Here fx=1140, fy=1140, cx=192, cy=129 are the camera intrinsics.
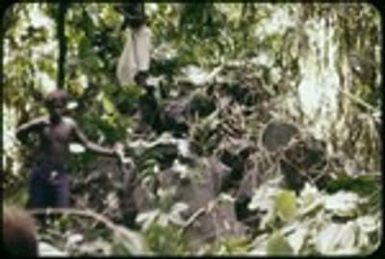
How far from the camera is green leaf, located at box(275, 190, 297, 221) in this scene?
67.5 inches

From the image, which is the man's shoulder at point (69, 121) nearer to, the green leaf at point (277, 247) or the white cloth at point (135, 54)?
the green leaf at point (277, 247)

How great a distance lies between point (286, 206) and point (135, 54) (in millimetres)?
397

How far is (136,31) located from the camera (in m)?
1.95

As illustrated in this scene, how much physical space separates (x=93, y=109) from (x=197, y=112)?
2.91 ft

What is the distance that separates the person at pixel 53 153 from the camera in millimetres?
1268

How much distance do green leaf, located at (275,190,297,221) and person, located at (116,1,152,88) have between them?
31cm

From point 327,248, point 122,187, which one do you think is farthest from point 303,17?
point 327,248

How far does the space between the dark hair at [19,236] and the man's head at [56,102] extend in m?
0.20

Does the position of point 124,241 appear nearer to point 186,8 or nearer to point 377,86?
point 186,8

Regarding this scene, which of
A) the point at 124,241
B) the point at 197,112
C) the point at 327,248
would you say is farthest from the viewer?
the point at 197,112

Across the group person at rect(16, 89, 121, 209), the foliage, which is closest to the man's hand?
the foliage

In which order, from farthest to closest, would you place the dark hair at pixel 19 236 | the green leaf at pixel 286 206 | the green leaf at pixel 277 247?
the green leaf at pixel 286 206, the green leaf at pixel 277 247, the dark hair at pixel 19 236

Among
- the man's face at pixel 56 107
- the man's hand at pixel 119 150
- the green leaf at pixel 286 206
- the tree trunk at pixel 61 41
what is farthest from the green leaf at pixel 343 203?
the man's face at pixel 56 107

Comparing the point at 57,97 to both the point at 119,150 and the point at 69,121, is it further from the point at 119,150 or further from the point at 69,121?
the point at 119,150
